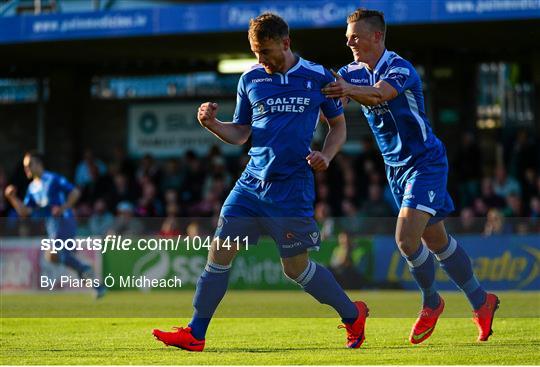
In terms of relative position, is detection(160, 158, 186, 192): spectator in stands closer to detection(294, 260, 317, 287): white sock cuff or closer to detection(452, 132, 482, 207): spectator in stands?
detection(452, 132, 482, 207): spectator in stands

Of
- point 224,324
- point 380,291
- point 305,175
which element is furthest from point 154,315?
point 380,291

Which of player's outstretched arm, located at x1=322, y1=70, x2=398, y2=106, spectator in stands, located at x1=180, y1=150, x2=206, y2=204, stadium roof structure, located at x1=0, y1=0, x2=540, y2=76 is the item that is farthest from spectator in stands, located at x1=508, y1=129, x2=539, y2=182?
player's outstretched arm, located at x1=322, y1=70, x2=398, y2=106

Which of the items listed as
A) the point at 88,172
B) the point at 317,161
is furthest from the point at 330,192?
the point at 317,161

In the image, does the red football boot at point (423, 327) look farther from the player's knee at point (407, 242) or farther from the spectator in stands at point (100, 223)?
the spectator in stands at point (100, 223)

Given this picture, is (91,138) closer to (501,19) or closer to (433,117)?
(433,117)

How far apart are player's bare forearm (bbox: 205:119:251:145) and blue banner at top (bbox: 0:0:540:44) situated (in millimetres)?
11491

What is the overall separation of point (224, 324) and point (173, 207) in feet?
32.3

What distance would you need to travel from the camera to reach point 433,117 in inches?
939

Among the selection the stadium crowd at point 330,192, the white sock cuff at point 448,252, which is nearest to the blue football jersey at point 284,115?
the white sock cuff at point 448,252

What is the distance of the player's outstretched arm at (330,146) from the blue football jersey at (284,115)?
0.16 metres

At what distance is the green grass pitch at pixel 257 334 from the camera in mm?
8352

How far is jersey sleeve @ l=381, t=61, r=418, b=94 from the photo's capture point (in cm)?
899

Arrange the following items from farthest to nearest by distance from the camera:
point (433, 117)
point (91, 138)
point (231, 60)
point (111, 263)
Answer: point (91, 138) < point (231, 60) < point (433, 117) < point (111, 263)

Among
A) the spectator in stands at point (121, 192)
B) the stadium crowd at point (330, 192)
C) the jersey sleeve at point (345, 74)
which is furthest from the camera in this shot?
the spectator in stands at point (121, 192)
